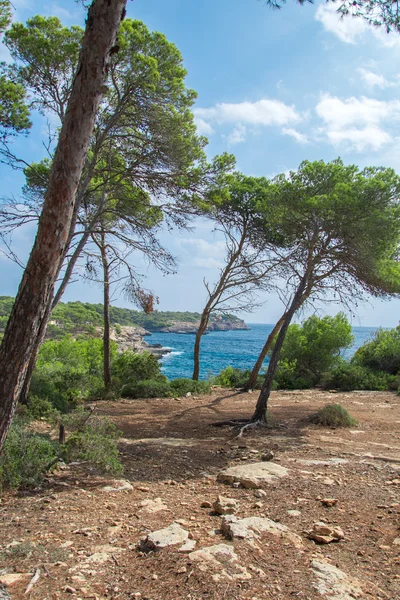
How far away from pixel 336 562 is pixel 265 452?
3310 millimetres

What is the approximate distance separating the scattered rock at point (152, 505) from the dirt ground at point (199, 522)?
0.06 metres

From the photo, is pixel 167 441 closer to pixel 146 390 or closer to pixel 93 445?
pixel 93 445

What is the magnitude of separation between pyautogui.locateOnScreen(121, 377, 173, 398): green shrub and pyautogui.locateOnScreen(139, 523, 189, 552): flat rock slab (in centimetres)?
965

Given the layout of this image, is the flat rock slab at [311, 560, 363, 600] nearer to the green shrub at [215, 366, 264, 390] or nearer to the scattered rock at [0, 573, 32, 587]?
the scattered rock at [0, 573, 32, 587]

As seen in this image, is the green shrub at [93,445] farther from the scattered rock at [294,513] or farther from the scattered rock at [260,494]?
the scattered rock at [294,513]

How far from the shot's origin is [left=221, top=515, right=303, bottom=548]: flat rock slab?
114 inches

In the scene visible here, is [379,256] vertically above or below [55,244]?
above

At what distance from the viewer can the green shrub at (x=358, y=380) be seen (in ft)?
48.2

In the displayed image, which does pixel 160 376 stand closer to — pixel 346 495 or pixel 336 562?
pixel 346 495

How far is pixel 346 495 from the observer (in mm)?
4113

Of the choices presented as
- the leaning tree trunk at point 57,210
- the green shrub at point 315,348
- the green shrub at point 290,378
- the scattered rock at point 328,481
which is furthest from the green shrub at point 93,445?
the green shrub at point 315,348

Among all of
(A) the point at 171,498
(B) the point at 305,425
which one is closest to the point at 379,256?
(B) the point at 305,425

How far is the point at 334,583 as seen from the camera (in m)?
2.38

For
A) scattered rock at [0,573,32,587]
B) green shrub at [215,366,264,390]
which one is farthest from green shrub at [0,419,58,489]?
green shrub at [215,366,264,390]
